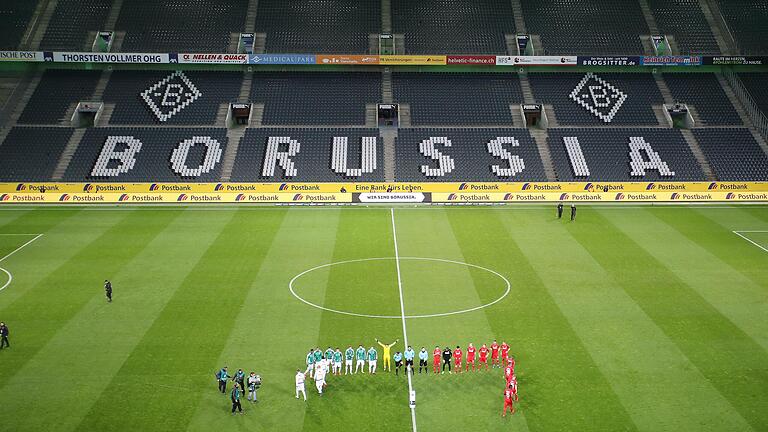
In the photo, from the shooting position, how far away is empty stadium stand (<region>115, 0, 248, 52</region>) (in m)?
66.8

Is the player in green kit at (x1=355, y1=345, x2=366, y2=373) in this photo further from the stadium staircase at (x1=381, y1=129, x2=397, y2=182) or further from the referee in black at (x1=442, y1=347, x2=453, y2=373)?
the stadium staircase at (x1=381, y1=129, x2=397, y2=182)

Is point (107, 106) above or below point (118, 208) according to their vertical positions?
above

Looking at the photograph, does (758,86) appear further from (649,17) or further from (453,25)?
(453,25)

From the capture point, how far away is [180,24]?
69.1m

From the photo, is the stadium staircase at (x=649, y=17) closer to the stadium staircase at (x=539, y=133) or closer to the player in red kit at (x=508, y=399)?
the stadium staircase at (x=539, y=133)

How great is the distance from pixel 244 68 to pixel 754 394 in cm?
5431

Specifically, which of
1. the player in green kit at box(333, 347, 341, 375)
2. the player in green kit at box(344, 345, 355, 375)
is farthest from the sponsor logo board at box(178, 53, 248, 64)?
the player in green kit at box(333, 347, 341, 375)

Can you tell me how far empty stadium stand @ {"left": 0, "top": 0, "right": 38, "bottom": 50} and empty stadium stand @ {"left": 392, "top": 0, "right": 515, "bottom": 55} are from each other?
35154 millimetres

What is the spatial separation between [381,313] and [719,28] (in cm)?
5501

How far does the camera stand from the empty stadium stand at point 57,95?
62.5 meters

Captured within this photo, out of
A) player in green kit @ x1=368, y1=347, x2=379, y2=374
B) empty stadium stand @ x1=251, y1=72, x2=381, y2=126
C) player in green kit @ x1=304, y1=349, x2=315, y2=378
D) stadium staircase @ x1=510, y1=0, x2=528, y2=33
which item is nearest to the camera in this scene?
player in green kit @ x1=304, y1=349, x2=315, y2=378

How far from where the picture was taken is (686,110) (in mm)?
64750

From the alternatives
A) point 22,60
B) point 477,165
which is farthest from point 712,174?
point 22,60

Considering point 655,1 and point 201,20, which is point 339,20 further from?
point 655,1
